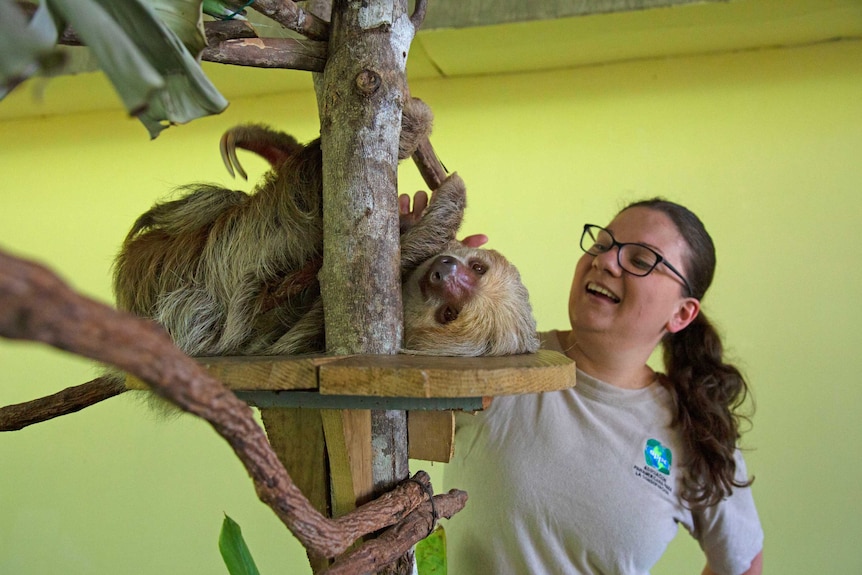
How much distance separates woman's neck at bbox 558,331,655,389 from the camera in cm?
229

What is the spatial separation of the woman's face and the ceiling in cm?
105

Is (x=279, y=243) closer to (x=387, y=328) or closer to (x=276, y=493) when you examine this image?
(x=387, y=328)

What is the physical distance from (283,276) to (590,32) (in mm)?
2001

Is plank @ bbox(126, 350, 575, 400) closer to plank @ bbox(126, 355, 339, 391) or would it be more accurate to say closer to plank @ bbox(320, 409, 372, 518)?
plank @ bbox(126, 355, 339, 391)

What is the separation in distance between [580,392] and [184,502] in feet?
7.75

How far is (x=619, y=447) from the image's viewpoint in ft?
7.17

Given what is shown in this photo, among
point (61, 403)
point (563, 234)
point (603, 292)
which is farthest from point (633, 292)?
point (61, 403)

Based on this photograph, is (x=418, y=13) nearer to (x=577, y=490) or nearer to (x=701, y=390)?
(x=577, y=490)

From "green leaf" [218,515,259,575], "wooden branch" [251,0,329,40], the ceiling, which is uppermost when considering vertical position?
the ceiling

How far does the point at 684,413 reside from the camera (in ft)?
7.54

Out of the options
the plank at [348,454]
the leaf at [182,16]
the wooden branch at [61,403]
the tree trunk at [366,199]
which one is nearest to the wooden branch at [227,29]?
the tree trunk at [366,199]

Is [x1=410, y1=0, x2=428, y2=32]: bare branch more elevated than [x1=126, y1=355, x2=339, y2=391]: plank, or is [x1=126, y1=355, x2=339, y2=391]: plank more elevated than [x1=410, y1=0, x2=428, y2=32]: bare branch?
[x1=410, y1=0, x2=428, y2=32]: bare branch

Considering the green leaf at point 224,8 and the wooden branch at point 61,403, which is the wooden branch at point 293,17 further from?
the wooden branch at point 61,403

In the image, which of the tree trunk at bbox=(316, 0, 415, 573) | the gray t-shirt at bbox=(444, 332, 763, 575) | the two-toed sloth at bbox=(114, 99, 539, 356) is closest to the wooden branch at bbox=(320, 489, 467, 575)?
the tree trunk at bbox=(316, 0, 415, 573)
